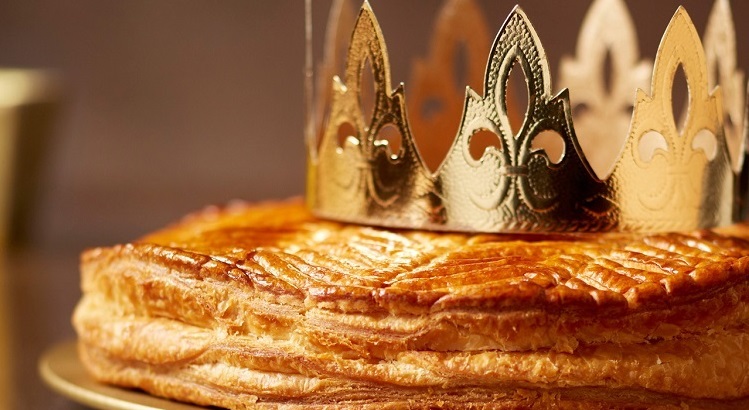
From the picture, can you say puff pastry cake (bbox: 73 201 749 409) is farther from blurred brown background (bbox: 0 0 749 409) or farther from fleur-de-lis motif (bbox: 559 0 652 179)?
blurred brown background (bbox: 0 0 749 409)

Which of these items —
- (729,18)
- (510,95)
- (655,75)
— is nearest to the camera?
(655,75)

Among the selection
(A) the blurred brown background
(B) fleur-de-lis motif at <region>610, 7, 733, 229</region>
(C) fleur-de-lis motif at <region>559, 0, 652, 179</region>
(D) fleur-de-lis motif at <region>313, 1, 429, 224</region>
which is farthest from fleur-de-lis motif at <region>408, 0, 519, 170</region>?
(A) the blurred brown background

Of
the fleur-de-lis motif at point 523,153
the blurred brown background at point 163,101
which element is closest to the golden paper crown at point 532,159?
the fleur-de-lis motif at point 523,153

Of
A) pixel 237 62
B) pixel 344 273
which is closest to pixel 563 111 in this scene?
pixel 344 273

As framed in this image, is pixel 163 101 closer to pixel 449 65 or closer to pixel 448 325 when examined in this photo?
pixel 449 65

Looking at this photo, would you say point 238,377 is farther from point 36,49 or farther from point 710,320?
point 36,49
